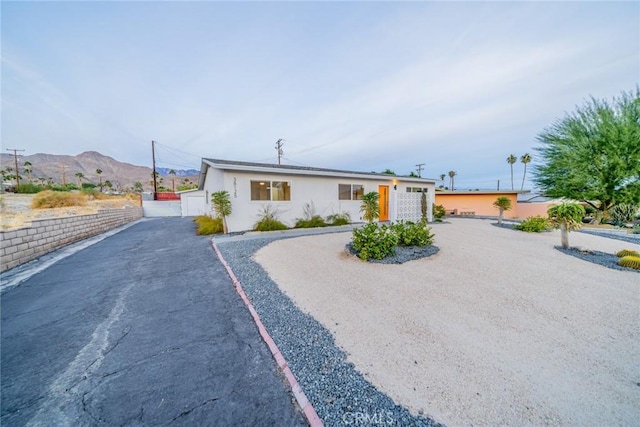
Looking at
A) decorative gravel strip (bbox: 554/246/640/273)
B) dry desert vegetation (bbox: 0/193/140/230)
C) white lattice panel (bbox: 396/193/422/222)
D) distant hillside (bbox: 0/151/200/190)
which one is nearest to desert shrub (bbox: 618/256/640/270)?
decorative gravel strip (bbox: 554/246/640/273)

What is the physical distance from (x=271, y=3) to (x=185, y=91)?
8442mm

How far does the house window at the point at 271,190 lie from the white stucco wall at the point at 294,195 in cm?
17

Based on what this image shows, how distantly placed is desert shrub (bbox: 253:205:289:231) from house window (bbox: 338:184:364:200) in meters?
3.73

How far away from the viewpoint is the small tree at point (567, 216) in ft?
19.5

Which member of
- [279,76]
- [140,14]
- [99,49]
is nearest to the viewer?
[140,14]

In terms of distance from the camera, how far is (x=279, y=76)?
12.6 meters

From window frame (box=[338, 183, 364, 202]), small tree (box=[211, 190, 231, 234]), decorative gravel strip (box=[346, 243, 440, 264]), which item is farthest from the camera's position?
window frame (box=[338, 183, 364, 202])

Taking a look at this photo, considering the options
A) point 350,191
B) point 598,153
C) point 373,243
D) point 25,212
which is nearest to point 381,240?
point 373,243

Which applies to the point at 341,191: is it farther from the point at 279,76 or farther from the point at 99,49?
the point at 99,49

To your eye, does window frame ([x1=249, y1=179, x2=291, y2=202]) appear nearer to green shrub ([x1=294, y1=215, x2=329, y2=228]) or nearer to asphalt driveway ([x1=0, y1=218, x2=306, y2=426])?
green shrub ([x1=294, y1=215, x2=329, y2=228])

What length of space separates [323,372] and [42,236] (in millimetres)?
8777

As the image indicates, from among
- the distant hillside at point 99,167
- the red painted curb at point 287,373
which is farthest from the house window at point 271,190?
the distant hillside at point 99,167

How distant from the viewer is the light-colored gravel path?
164 centimetres

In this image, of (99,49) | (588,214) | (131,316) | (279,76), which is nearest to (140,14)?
(99,49)
